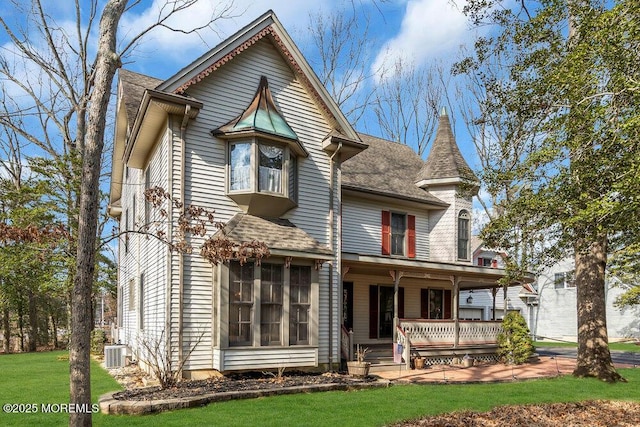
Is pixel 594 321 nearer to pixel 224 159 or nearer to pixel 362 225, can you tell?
pixel 362 225

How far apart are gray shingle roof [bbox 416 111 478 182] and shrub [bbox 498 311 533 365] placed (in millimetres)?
5876

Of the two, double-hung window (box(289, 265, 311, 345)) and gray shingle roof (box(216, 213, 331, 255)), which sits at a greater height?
gray shingle roof (box(216, 213, 331, 255))

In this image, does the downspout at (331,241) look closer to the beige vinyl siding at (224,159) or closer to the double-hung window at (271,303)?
the beige vinyl siding at (224,159)

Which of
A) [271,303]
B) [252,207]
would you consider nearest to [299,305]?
[271,303]

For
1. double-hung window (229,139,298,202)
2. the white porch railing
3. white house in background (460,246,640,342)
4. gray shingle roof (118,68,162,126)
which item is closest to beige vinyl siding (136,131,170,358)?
gray shingle roof (118,68,162,126)

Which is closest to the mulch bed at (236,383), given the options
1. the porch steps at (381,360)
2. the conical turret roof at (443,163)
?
the porch steps at (381,360)

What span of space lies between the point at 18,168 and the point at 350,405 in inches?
1135

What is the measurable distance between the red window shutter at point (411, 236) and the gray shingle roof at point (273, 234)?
21.8 ft

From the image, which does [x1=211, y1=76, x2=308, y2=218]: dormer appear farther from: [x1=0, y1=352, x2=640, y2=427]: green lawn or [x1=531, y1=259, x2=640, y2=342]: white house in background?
[x1=531, y1=259, x2=640, y2=342]: white house in background

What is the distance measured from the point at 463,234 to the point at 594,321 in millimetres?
6880

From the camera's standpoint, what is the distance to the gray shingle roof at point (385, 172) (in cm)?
1811

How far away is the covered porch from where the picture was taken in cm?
1560

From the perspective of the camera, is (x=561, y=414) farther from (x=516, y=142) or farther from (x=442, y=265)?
(x=442, y=265)

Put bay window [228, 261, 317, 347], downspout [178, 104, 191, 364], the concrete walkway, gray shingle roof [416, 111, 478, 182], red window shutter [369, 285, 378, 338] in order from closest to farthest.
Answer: downspout [178, 104, 191, 364] < bay window [228, 261, 317, 347] < the concrete walkway < red window shutter [369, 285, 378, 338] < gray shingle roof [416, 111, 478, 182]
